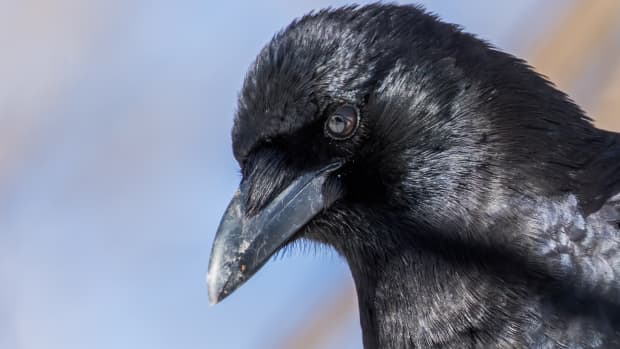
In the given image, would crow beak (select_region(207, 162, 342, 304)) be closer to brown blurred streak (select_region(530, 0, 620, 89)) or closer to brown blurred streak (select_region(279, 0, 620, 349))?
brown blurred streak (select_region(279, 0, 620, 349))

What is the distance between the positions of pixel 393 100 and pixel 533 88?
1.52 feet

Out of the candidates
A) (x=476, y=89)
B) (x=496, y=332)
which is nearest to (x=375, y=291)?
(x=496, y=332)

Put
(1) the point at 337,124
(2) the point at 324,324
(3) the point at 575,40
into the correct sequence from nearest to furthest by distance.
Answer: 1. (1) the point at 337,124
2. (3) the point at 575,40
3. (2) the point at 324,324

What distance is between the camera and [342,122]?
390 centimetres

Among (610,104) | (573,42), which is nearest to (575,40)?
(573,42)

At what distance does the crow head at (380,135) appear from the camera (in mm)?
3898

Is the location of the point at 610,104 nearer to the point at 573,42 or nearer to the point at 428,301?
the point at 573,42

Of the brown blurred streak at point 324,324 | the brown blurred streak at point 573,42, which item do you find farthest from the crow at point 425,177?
the brown blurred streak at point 324,324

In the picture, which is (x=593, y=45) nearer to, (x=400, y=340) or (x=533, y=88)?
(x=533, y=88)

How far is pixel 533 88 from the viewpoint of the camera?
405cm

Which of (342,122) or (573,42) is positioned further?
(573,42)

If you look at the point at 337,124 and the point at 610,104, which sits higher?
the point at 610,104

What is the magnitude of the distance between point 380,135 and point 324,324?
1217mm

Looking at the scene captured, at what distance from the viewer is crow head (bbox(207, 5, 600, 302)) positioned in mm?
3898
